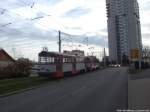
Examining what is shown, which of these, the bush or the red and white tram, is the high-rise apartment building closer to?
the bush

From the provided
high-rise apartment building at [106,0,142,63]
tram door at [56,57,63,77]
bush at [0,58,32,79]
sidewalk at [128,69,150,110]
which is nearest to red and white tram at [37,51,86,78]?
tram door at [56,57,63,77]

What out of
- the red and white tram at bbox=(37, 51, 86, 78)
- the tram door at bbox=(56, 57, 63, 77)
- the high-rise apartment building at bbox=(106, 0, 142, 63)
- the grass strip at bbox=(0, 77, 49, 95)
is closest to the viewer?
the grass strip at bbox=(0, 77, 49, 95)

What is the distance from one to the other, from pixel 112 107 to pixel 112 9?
96047 mm

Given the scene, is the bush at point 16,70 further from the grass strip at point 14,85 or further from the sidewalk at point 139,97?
the sidewalk at point 139,97

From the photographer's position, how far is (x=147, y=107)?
36.4 ft

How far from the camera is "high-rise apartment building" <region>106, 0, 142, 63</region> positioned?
80.9 metres

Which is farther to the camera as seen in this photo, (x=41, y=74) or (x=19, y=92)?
(x=41, y=74)

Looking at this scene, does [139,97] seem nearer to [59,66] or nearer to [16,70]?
[59,66]

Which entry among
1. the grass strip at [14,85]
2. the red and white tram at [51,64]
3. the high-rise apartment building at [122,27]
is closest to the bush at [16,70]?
the red and white tram at [51,64]

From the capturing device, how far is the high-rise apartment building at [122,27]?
80906mm

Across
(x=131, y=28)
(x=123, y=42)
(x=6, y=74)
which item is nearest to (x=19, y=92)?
(x=6, y=74)

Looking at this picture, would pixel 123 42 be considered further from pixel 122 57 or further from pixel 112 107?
pixel 112 107

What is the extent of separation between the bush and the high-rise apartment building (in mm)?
31925

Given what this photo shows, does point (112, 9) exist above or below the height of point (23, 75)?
above
